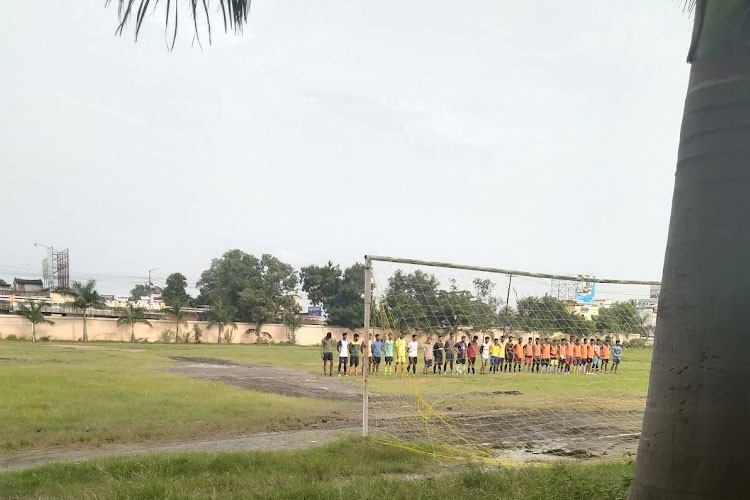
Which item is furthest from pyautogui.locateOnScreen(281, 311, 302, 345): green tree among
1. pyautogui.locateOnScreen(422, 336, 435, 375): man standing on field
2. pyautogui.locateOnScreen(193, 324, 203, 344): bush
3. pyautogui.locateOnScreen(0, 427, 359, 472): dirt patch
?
pyautogui.locateOnScreen(0, 427, 359, 472): dirt patch

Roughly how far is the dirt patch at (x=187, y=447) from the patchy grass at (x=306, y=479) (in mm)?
940

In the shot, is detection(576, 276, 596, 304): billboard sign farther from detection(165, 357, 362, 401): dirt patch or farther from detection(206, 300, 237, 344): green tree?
detection(206, 300, 237, 344): green tree

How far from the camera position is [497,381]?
60.7ft

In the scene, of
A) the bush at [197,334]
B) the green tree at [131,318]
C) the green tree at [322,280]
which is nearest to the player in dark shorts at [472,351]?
the green tree at [131,318]

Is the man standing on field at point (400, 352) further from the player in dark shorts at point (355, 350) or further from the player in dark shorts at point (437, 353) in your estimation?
the player in dark shorts at point (355, 350)

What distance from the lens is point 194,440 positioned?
8.58 metres

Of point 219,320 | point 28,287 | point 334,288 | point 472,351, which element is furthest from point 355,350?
point 28,287

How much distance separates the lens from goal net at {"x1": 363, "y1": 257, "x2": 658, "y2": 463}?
8.61 meters

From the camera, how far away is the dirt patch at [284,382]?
15.3m

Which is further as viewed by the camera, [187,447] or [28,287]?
[28,287]

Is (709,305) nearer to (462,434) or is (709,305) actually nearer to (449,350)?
(462,434)

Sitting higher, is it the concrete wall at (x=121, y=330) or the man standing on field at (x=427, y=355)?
the man standing on field at (x=427, y=355)

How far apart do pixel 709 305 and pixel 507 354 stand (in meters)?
16.4

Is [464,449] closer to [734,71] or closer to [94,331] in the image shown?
[734,71]
